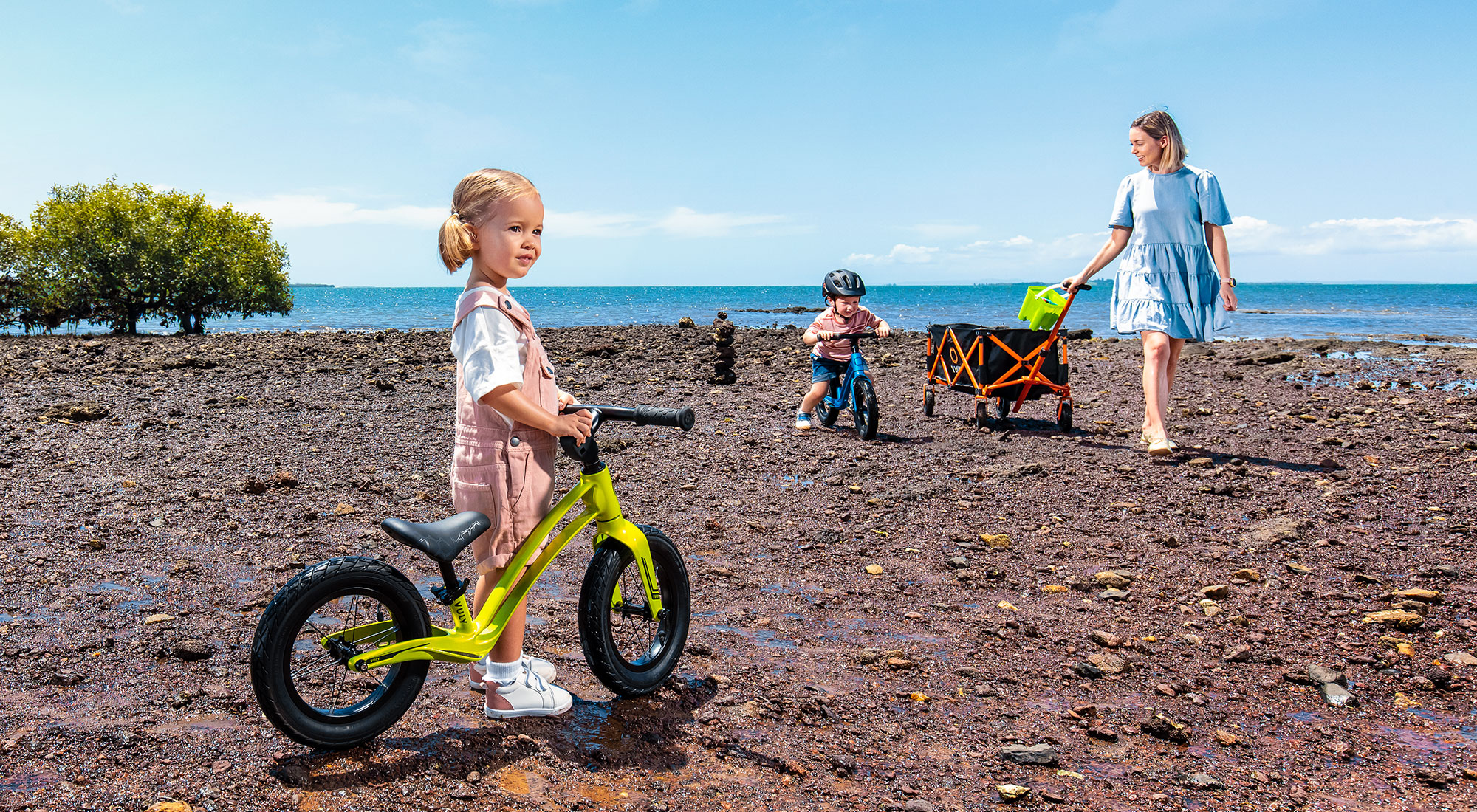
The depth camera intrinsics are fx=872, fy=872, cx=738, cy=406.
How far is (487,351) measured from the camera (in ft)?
9.53

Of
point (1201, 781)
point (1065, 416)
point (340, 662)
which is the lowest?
point (1201, 781)

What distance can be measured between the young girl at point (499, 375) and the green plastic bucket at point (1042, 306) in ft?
22.9

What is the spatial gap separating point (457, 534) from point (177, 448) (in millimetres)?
6988

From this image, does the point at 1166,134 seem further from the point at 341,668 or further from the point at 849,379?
the point at 341,668

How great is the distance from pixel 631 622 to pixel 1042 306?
6.88 meters

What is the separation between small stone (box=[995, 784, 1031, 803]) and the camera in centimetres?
276

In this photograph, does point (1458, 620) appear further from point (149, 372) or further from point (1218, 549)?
point (149, 372)

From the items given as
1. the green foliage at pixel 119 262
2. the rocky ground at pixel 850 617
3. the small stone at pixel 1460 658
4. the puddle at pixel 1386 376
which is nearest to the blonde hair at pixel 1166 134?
the rocky ground at pixel 850 617

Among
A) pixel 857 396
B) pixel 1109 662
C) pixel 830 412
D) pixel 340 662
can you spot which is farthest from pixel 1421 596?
pixel 830 412


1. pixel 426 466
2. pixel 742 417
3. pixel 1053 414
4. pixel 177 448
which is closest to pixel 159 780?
pixel 426 466

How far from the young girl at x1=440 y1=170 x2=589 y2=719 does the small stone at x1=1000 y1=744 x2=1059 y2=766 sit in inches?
73.1

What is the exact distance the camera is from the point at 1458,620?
4.14 meters

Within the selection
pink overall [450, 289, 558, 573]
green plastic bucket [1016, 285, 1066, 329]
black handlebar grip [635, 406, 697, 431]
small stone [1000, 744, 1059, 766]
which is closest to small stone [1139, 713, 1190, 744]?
small stone [1000, 744, 1059, 766]

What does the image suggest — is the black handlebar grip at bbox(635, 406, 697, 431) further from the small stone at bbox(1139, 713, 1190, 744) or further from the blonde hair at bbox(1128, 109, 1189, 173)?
the blonde hair at bbox(1128, 109, 1189, 173)
